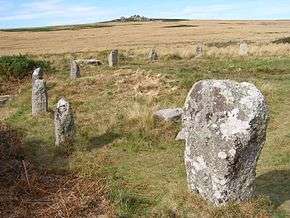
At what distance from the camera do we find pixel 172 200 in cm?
1067

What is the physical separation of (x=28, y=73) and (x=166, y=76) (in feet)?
33.1

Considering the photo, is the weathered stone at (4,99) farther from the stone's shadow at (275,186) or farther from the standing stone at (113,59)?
the stone's shadow at (275,186)

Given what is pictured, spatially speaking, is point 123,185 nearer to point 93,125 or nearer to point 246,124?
point 246,124

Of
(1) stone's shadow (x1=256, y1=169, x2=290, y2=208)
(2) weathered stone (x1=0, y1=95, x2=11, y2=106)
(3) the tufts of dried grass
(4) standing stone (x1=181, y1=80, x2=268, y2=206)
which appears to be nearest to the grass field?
(1) stone's shadow (x1=256, y1=169, x2=290, y2=208)

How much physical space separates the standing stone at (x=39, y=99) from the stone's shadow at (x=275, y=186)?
9847 mm

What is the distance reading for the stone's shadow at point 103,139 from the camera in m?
15.7

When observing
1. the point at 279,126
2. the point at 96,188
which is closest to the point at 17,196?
the point at 96,188

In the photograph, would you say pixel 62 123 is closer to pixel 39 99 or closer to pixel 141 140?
pixel 141 140

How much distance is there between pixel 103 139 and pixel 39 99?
449 centimetres

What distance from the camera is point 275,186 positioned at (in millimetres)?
11625

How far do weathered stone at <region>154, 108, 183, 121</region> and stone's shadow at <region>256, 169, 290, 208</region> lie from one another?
5400 mm

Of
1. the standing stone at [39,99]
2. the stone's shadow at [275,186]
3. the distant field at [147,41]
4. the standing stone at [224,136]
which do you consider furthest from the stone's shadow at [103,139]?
the distant field at [147,41]

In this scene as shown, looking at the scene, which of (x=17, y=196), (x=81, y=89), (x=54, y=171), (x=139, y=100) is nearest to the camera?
(x=17, y=196)

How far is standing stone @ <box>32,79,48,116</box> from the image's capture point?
19656 mm
